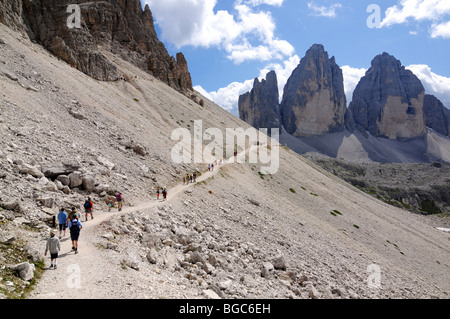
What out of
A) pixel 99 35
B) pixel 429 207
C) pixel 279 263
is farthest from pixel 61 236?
pixel 429 207

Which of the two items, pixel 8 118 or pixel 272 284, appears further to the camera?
pixel 8 118

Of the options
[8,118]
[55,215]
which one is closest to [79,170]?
[55,215]

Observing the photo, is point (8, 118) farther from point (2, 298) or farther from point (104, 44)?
point (104, 44)

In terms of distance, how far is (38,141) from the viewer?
2066 centimetres

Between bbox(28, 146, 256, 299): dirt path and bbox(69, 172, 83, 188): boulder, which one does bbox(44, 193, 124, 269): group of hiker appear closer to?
bbox(28, 146, 256, 299): dirt path

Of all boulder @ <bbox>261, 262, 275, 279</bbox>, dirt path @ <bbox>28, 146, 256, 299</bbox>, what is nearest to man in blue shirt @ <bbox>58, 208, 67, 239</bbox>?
dirt path @ <bbox>28, 146, 256, 299</bbox>

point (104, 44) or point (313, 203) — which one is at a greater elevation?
point (104, 44)

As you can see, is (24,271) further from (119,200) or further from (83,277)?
(119,200)

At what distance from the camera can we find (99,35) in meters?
80.8

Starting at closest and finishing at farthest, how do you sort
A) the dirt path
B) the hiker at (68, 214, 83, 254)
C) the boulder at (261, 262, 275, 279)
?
the dirt path
the hiker at (68, 214, 83, 254)
the boulder at (261, 262, 275, 279)

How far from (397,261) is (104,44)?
90.1 metres

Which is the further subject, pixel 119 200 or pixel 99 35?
pixel 99 35

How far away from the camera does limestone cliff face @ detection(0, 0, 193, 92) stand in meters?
52.2

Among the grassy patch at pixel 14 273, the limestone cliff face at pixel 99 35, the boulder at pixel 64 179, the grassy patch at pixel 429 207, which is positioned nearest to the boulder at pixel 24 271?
the grassy patch at pixel 14 273
